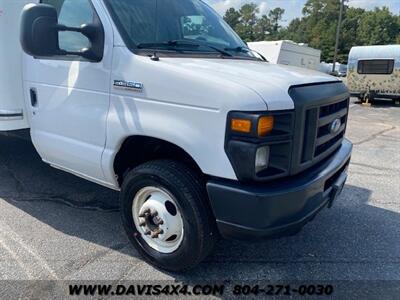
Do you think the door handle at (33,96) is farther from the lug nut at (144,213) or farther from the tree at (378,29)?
the tree at (378,29)

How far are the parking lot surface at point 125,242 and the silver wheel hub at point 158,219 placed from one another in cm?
25

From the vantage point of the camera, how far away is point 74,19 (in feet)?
11.4

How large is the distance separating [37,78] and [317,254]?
3055mm

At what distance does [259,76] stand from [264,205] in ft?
2.97

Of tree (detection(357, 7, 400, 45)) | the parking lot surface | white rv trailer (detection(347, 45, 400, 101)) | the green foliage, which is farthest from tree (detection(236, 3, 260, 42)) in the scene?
the parking lot surface

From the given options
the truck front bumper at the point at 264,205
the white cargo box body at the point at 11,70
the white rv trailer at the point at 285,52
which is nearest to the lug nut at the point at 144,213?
the truck front bumper at the point at 264,205

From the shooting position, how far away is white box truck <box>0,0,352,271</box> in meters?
2.54

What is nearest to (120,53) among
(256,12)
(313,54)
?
(313,54)

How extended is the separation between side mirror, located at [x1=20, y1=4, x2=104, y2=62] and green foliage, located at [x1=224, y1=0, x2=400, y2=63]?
59.5 meters

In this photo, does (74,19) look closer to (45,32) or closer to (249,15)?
(45,32)

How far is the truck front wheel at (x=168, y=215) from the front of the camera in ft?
9.20

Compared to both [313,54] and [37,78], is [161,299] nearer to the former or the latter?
[37,78]

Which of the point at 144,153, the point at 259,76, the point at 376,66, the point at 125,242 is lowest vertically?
the point at 125,242

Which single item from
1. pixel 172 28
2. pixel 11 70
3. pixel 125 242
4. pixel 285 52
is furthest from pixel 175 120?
pixel 285 52
